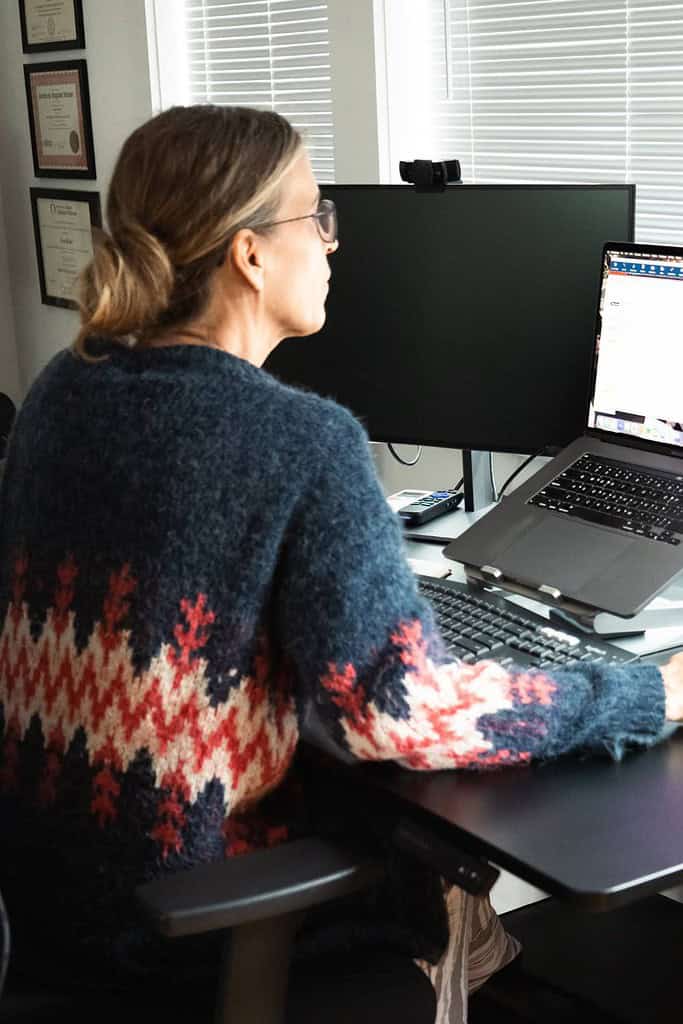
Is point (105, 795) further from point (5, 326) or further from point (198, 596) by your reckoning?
point (5, 326)

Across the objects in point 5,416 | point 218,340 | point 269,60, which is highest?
point 269,60

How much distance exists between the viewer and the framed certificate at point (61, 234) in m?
3.54

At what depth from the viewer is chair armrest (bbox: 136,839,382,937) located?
1.06 metres

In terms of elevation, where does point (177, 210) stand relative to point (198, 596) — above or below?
above

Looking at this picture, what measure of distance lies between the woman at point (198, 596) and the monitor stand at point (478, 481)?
763 mm

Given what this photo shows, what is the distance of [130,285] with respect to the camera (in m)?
1.27

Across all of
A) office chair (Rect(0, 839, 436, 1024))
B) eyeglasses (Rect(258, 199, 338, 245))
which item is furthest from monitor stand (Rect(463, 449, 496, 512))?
office chair (Rect(0, 839, 436, 1024))

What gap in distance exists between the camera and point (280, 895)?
1089 mm

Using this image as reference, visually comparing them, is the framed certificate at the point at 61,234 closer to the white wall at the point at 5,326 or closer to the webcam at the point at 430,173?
the white wall at the point at 5,326

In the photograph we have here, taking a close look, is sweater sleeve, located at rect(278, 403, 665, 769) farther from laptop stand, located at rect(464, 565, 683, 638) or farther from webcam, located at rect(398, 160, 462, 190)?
webcam, located at rect(398, 160, 462, 190)

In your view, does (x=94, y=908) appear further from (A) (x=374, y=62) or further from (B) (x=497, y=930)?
(A) (x=374, y=62)

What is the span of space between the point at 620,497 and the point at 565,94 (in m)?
0.84

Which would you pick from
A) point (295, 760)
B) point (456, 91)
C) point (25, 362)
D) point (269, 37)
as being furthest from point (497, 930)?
point (25, 362)

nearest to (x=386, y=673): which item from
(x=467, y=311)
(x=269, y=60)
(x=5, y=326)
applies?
(x=467, y=311)
